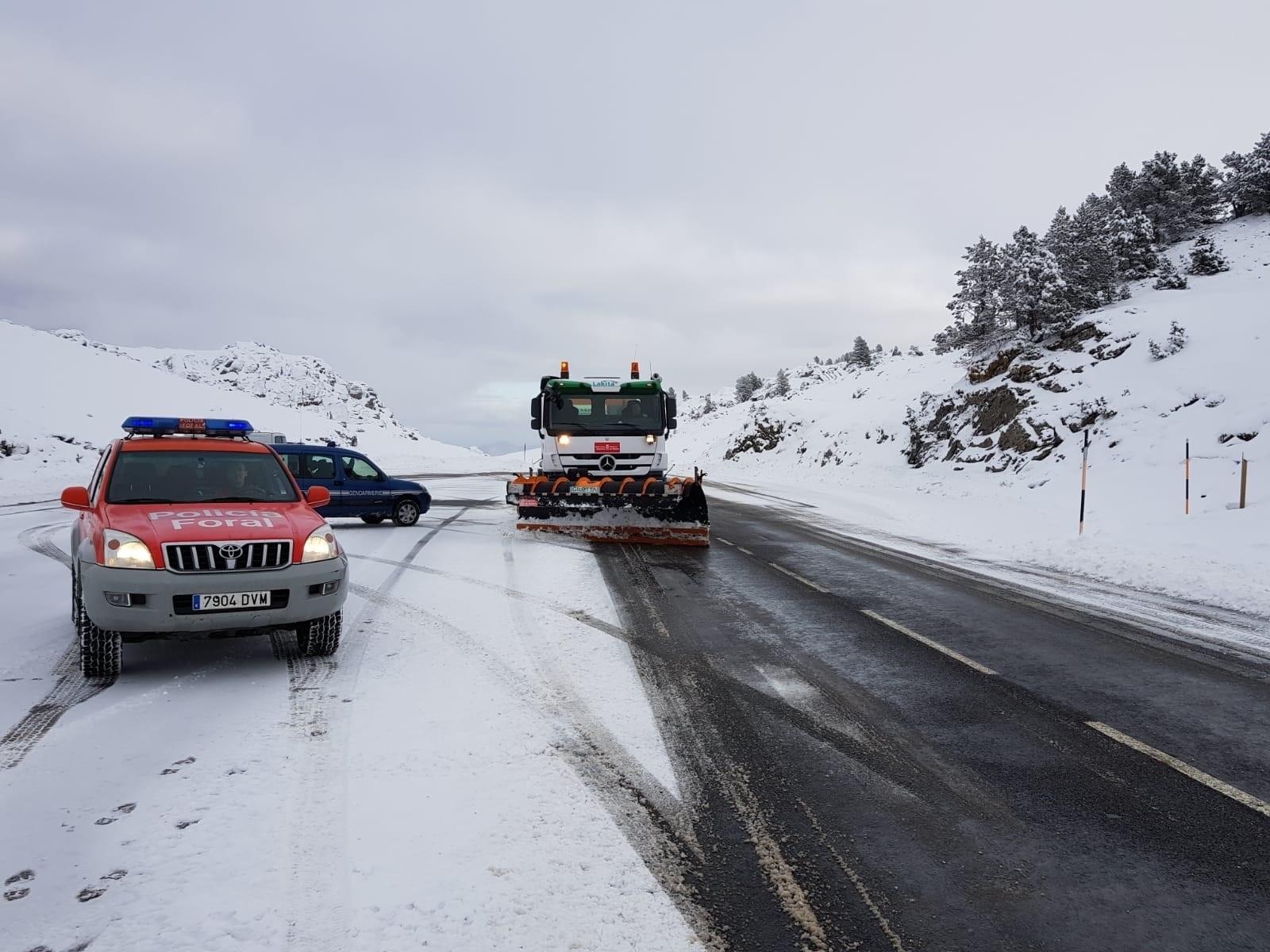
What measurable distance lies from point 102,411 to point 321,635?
4293cm

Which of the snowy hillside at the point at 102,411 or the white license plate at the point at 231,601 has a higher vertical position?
the snowy hillside at the point at 102,411

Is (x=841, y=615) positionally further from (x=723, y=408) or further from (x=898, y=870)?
(x=723, y=408)

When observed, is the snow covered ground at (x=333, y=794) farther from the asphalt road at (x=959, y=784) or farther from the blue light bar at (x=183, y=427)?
the blue light bar at (x=183, y=427)

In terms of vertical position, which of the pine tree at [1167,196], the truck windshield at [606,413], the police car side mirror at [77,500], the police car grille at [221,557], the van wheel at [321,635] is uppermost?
the pine tree at [1167,196]

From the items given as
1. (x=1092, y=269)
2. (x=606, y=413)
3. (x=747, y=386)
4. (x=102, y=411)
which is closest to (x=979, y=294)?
(x=1092, y=269)

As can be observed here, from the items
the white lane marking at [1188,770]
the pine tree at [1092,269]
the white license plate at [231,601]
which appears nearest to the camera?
the white lane marking at [1188,770]

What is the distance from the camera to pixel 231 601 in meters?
5.52

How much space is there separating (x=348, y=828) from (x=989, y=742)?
12.3 ft

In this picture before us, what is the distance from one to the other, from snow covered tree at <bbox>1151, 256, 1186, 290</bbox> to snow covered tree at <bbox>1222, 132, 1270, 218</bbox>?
14.4 metres

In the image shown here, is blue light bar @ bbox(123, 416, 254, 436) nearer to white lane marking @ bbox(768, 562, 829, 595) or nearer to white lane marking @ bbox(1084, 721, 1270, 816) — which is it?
white lane marking @ bbox(768, 562, 829, 595)

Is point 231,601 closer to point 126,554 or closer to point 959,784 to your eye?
point 126,554

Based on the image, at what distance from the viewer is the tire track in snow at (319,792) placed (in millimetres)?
2789

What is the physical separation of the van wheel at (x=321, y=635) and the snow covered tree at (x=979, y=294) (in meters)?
34.0

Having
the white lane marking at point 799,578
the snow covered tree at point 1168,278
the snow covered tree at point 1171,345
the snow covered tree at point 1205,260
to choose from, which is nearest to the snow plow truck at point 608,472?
the white lane marking at point 799,578
